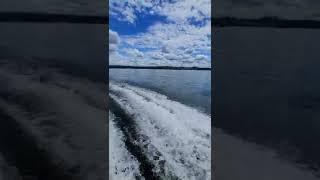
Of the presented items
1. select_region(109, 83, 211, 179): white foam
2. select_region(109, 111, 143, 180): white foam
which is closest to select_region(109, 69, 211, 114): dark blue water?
select_region(109, 83, 211, 179): white foam

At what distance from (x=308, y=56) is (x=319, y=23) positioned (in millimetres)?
280

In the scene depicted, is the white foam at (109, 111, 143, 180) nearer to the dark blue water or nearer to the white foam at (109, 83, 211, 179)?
the white foam at (109, 83, 211, 179)

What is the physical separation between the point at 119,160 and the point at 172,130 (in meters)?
0.45

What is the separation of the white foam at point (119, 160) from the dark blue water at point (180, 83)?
14.4 inches

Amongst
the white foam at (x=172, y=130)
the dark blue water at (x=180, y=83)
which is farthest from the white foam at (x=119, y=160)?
the dark blue water at (x=180, y=83)

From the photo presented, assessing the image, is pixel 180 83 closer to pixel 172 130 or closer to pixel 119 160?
pixel 172 130

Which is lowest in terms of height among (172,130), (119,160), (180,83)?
(119,160)

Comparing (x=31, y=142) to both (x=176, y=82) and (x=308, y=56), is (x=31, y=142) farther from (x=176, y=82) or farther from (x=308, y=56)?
(x=308, y=56)

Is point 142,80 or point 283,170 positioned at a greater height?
point 142,80

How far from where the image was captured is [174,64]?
11.0 ft

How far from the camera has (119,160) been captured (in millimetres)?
3260

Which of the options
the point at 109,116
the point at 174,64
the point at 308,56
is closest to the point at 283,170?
the point at 308,56

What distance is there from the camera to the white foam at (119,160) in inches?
128

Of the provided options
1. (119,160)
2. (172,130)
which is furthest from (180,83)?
(119,160)
